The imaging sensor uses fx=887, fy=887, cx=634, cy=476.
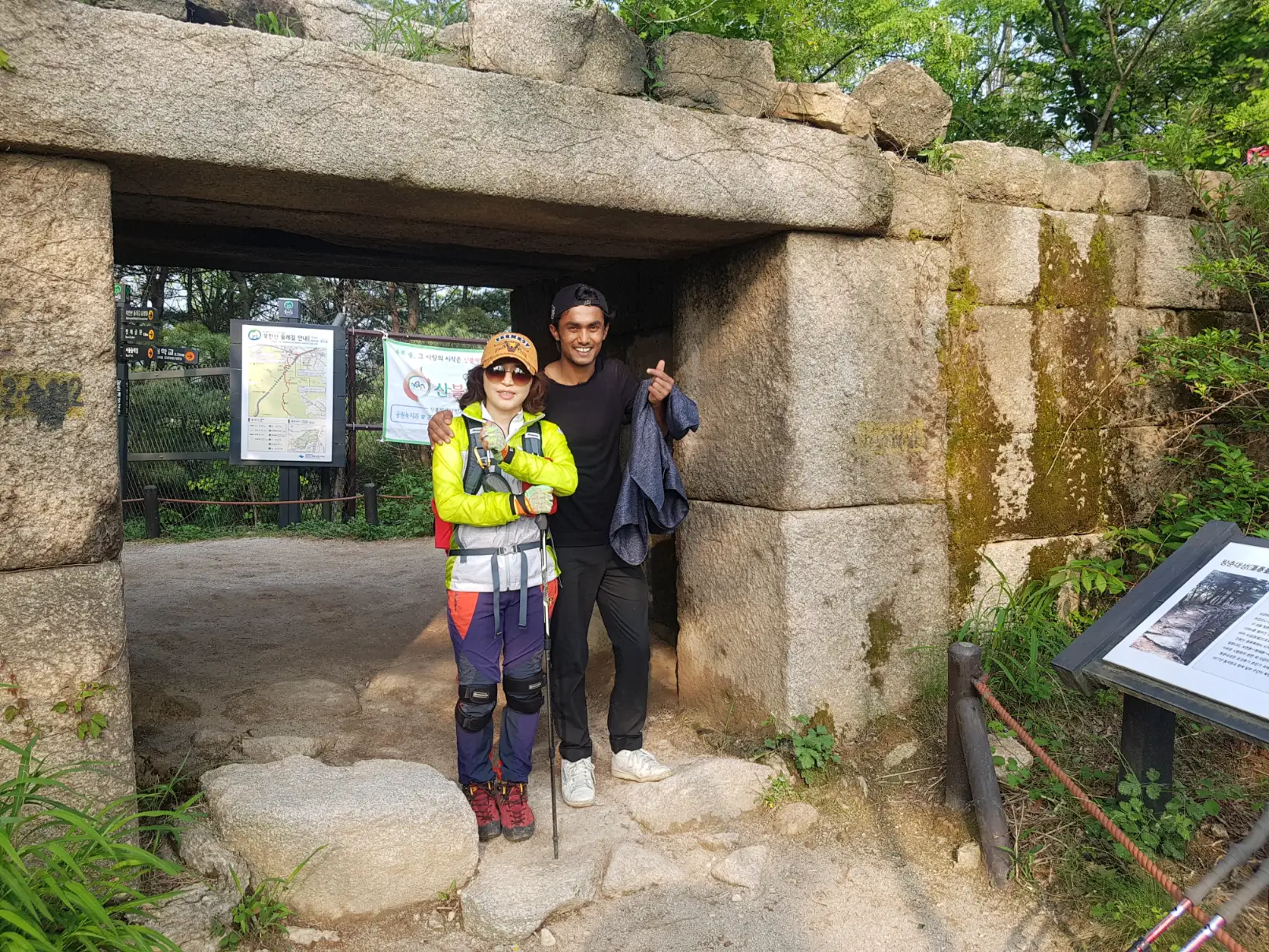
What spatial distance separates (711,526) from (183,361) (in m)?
7.68

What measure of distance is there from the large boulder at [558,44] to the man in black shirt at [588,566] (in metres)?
0.67

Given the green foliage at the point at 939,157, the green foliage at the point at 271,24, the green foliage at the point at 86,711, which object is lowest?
the green foliage at the point at 86,711

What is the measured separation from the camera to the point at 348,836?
251 cm

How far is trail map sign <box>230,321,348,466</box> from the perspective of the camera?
8.79 metres

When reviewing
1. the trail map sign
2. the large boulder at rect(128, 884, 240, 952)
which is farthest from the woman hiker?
the trail map sign

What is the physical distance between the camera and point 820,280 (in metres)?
3.22

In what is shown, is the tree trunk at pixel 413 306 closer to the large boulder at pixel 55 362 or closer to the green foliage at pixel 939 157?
the green foliage at pixel 939 157

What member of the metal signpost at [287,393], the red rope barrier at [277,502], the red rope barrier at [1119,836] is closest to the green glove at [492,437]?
the red rope barrier at [1119,836]

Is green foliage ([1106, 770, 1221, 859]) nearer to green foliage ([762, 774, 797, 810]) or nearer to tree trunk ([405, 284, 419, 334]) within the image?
green foliage ([762, 774, 797, 810])

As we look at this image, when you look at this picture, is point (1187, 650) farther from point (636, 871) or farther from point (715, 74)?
point (715, 74)

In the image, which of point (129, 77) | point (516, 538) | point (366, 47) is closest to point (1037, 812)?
point (516, 538)

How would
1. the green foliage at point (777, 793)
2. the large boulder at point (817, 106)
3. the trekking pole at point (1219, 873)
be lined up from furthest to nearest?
the large boulder at point (817, 106), the green foliage at point (777, 793), the trekking pole at point (1219, 873)

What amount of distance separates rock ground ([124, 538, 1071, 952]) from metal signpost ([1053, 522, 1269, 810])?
2.13 feet

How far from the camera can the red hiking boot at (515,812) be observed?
2814 millimetres
